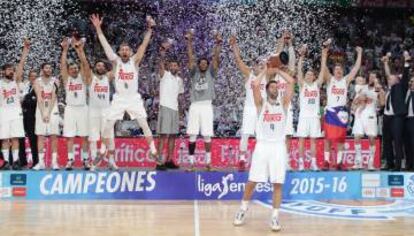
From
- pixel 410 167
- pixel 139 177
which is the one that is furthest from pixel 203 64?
pixel 410 167

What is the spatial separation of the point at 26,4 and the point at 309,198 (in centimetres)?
1091

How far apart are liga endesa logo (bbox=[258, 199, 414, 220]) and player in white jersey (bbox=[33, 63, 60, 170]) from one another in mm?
3637

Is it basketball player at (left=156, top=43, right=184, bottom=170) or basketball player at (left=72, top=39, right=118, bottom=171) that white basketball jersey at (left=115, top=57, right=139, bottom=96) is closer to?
basketball player at (left=72, top=39, right=118, bottom=171)

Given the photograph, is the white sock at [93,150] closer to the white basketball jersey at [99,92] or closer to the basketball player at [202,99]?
the white basketball jersey at [99,92]

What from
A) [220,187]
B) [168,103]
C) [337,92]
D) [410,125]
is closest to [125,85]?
[168,103]

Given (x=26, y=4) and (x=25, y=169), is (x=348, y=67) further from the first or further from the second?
(x=25, y=169)

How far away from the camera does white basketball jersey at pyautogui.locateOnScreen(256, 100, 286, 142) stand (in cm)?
873

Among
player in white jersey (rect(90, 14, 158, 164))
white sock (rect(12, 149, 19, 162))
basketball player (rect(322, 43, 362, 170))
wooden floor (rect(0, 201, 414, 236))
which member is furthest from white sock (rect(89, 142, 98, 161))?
basketball player (rect(322, 43, 362, 170))

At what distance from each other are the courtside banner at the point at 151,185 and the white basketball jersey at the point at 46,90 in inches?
50.3

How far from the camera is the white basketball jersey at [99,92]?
1139 centimetres

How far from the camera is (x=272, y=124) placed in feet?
28.6

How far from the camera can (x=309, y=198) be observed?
11273 mm

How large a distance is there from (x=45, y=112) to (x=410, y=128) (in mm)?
6143

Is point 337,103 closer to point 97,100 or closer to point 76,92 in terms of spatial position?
point 97,100
